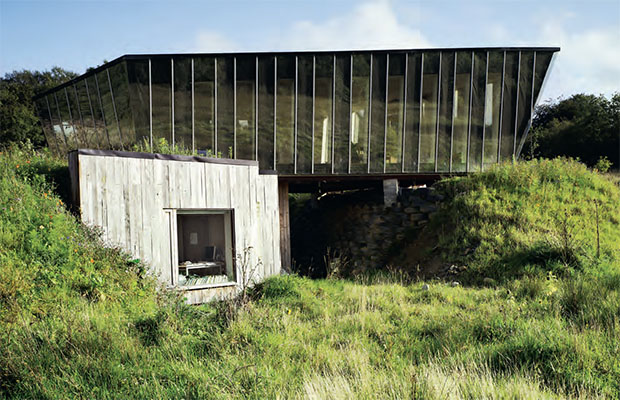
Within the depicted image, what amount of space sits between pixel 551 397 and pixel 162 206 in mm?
7472

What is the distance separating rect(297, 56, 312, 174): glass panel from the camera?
1586 centimetres

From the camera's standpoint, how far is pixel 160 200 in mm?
8961

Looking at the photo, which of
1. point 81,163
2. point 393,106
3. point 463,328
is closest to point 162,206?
point 81,163

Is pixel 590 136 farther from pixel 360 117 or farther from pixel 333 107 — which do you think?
pixel 333 107

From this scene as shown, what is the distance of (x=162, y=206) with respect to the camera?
8.98m

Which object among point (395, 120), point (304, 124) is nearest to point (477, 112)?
point (395, 120)

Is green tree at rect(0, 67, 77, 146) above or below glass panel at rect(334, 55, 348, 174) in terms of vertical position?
above

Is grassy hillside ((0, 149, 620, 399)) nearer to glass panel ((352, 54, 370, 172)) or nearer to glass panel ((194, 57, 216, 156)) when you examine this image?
glass panel ((194, 57, 216, 156))

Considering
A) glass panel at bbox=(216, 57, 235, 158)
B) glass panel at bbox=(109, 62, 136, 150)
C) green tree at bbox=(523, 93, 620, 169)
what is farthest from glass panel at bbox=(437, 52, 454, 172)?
glass panel at bbox=(109, 62, 136, 150)

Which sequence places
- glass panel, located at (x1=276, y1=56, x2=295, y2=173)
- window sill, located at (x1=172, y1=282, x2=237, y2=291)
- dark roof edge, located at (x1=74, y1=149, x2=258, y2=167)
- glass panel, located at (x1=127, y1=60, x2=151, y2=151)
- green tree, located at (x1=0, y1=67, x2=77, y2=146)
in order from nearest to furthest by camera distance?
1. dark roof edge, located at (x1=74, y1=149, x2=258, y2=167)
2. window sill, located at (x1=172, y1=282, x2=237, y2=291)
3. glass panel, located at (x1=127, y1=60, x2=151, y2=151)
4. glass panel, located at (x1=276, y1=56, x2=295, y2=173)
5. green tree, located at (x1=0, y1=67, x2=77, y2=146)

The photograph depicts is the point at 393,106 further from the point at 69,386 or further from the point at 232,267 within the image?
the point at 69,386

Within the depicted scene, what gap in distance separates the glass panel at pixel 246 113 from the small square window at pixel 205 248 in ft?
18.6

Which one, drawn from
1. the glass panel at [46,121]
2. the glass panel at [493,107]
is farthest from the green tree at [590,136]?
the glass panel at [46,121]

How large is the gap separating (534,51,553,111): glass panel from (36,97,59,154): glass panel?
19660mm
